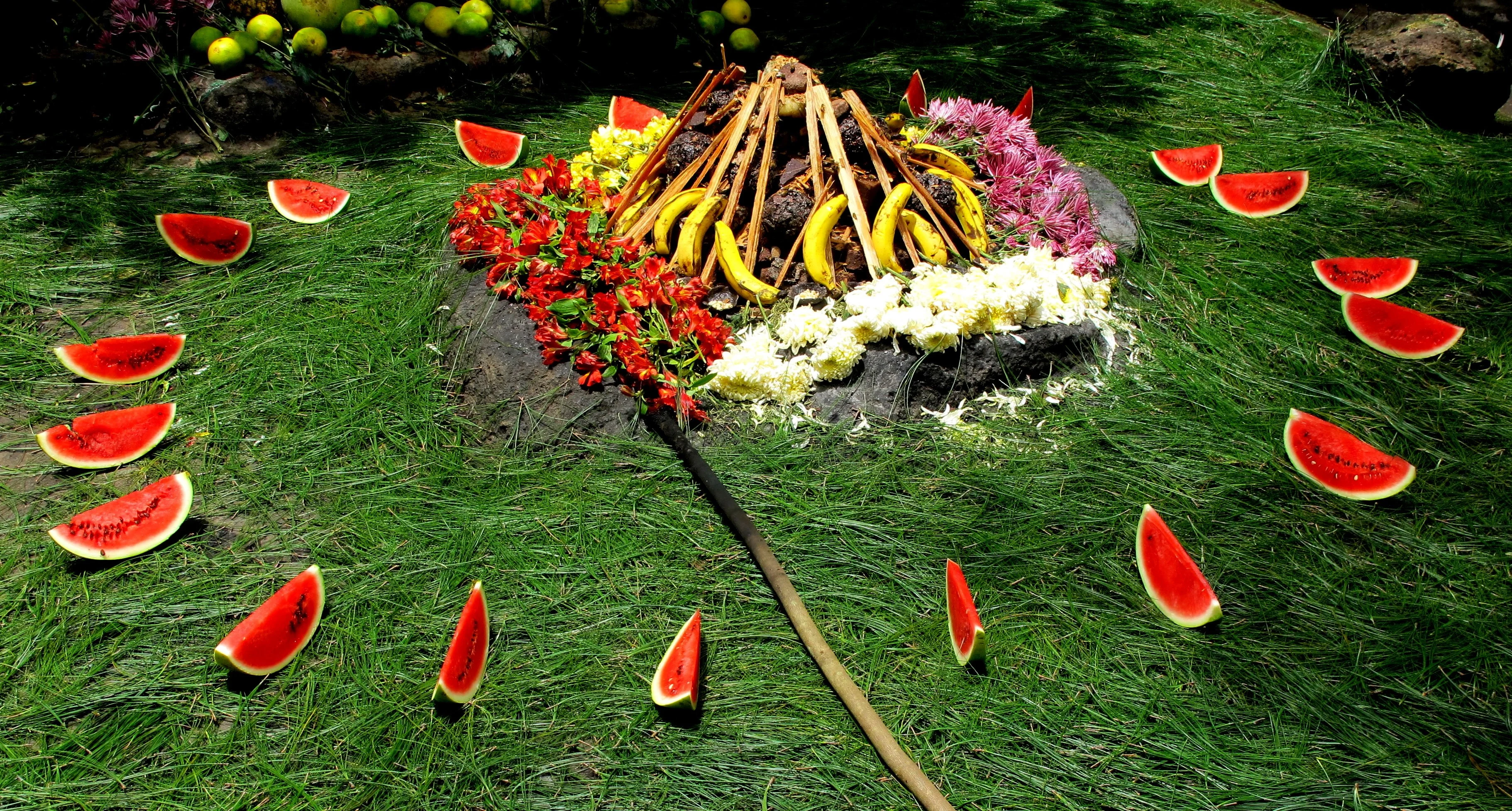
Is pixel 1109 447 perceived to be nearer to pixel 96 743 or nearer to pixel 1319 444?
pixel 1319 444

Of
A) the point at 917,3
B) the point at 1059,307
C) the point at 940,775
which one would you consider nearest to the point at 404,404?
the point at 940,775

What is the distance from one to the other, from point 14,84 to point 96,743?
537 centimetres

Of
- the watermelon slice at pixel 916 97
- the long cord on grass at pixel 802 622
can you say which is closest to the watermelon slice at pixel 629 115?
the watermelon slice at pixel 916 97

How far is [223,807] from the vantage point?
90.4 inches

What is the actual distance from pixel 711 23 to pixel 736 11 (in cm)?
25

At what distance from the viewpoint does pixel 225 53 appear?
17.8 feet

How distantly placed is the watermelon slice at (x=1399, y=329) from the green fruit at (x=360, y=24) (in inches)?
237

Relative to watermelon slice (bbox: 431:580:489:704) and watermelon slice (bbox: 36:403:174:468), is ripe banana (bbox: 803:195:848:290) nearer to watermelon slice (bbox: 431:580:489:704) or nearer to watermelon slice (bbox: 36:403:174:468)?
watermelon slice (bbox: 431:580:489:704)

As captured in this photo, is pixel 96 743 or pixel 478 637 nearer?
pixel 96 743

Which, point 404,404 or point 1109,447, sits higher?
point 1109,447

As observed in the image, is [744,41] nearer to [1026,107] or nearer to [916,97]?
[916,97]

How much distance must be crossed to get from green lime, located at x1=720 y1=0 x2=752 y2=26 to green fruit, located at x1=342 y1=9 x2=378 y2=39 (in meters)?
2.42

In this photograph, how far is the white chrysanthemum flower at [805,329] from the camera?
3.38 metres

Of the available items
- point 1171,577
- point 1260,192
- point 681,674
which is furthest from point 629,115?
point 1171,577
